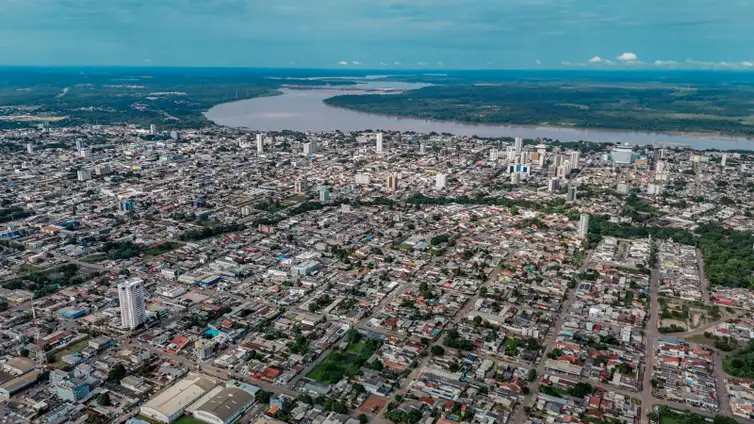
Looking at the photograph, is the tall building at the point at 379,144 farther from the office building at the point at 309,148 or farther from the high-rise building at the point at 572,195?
the high-rise building at the point at 572,195

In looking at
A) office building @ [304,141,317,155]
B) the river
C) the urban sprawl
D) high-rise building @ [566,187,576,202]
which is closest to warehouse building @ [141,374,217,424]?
the urban sprawl

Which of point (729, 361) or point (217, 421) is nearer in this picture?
point (217, 421)

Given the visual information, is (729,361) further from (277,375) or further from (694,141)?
(694,141)

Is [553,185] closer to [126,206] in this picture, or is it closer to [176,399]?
[126,206]

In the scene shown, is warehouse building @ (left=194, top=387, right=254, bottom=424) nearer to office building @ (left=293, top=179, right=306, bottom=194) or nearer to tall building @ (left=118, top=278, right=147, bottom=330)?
tall building @ (left=118, top=278, right=147, bottom=330)

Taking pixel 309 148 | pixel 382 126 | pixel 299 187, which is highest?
pixel 382 126

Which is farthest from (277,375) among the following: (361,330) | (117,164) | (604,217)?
(117,164)

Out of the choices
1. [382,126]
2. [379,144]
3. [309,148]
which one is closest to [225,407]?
[309,148]
